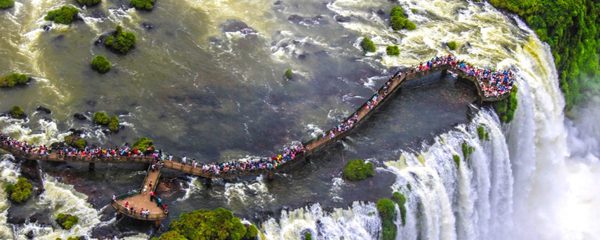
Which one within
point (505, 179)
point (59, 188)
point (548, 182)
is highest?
point (59, 188)

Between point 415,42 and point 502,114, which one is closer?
point 502,114

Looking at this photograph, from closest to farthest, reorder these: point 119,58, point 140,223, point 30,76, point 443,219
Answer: point 140,223
point 443,219
point 30,76
point 119,58

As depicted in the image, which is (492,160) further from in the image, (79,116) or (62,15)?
(62,15)

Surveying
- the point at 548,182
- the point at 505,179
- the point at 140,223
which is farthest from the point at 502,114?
the point at 140,223

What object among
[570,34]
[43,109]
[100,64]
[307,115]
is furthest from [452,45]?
[43,109]

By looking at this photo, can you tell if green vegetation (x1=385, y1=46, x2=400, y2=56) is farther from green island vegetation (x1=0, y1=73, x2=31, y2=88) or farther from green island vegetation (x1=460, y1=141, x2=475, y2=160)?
green island vegetation (x1=0, y1=73, x2=31, y2=88)

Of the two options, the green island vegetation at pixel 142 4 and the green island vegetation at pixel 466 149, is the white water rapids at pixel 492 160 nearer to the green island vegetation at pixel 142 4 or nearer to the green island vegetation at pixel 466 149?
the green island vegetation at pixel 466 149

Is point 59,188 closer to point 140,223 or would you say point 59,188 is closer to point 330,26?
point 140,223

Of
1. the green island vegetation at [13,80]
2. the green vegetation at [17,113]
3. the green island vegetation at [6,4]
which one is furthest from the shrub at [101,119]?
the green island vegetation at [6,4]
